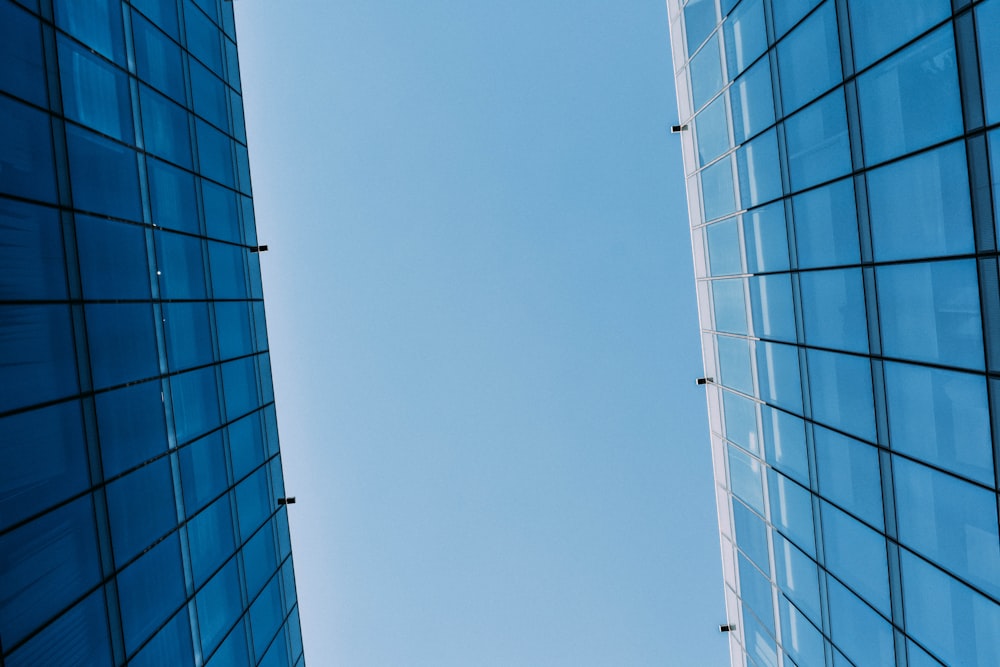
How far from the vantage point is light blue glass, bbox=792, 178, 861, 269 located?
1414 centimetres

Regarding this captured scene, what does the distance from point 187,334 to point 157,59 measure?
844cm

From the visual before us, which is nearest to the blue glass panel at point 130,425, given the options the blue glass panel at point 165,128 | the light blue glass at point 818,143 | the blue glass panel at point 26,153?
the blue glass panel at point 26,153

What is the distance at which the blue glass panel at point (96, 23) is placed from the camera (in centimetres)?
1356

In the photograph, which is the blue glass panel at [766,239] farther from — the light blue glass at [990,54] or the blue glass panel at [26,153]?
the blue glass panel at [26,153]

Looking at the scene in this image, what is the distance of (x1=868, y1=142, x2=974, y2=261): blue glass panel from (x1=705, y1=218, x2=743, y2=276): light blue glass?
7384 millimetres

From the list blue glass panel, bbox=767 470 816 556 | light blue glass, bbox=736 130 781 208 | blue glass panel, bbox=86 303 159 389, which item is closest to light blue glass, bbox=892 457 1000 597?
blue glass panel, bbox=767 470 816 556

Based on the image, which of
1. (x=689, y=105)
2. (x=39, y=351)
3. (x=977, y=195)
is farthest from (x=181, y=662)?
(x=689, y=105)

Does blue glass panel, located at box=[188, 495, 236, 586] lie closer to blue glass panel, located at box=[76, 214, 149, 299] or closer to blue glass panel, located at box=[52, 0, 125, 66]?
blue glass panel, located at box=[76, 214, 149, 299]

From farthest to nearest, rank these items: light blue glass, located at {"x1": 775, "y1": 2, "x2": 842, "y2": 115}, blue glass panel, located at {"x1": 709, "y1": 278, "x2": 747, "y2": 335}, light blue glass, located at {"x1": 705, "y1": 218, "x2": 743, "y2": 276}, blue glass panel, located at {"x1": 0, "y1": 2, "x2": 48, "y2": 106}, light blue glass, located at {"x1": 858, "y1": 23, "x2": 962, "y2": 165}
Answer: blue glass panel, located at {"x1": 709, "y1": 278, "x2": 747, "y2": 335} < light blue glass, located at {"x1": 705, "y1": 218, "x2": 743, "y2": 276} < light blue glass, located at {"x1": 775, "y1": 2, "x2": 842, "y2": 115} < blue glass panel, located at {"x1": 0, "y1": 2, "x2": 48, "y2": 106} < light blue glass, located at {"x1": 858, "y1": 23, "x2": 962, "y2": 165}

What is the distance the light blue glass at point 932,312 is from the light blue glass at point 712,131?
959 centimetres

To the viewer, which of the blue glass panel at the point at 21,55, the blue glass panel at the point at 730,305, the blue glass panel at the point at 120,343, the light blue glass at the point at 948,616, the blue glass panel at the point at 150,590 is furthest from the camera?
the blue glass panel at the point at 730,305

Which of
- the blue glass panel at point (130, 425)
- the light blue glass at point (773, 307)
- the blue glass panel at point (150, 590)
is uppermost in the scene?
the light blue glass at point (773, 307)

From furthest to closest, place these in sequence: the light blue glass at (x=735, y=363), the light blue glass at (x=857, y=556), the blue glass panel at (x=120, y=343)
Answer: the light blue glass at (x=735, y=363), the light blue glass at (x=857, y=556), the blue glass panel at (x=120, y=343)

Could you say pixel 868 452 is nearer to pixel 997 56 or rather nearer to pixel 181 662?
pixel 997 56
